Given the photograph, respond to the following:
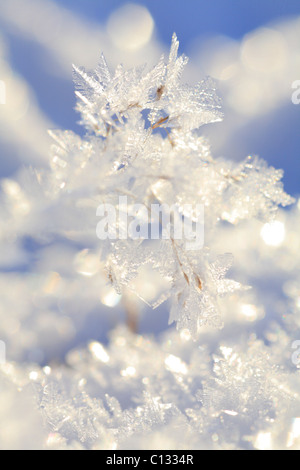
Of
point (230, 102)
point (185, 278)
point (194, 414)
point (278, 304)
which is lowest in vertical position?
point (194, 414)

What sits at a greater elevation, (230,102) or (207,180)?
(230,102)

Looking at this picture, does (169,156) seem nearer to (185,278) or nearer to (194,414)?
(185,278)

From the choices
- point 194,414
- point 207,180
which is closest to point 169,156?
point 207,180
